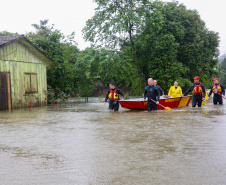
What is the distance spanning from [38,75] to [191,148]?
55.5 ft

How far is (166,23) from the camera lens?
3020 cm

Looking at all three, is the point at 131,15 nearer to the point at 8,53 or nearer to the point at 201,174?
the point at 8,53

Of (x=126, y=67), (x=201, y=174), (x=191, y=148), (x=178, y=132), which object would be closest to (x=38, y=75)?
(x=126, y=67)

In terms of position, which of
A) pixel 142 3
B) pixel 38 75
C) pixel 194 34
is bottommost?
pixel 38 75

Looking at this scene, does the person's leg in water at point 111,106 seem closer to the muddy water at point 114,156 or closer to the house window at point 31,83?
the muddy water at point 114,156

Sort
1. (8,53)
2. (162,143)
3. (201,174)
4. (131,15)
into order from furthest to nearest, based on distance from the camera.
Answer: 1. (131,15)
2. (8,53)
3. (162,143)
4. (201,174)

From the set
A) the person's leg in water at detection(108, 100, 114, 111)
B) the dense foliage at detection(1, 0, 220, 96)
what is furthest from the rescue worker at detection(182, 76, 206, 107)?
the dense foliage at detection(1, 0, 220, 96)

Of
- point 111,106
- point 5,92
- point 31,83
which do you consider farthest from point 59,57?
point 111,106

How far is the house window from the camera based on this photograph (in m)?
20.1

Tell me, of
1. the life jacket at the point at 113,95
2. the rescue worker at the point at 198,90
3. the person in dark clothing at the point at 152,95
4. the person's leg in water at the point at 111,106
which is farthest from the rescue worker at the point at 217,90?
the person's leg in water at the point at 111,106

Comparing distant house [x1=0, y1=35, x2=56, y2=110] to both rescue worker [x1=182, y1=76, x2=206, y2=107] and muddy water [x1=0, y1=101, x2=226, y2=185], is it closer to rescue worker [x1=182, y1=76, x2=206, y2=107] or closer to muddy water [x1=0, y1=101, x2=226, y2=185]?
muddy water [x1=0, y1=101, x2=226, y2=185]

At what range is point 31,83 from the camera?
67.6 feet

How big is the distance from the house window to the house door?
1.76 metres

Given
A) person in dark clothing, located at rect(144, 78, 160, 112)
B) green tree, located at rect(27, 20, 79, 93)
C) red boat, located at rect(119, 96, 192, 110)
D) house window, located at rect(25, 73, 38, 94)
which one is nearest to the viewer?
person in dark clothing, located at rect(144, 78, 160, 112)
